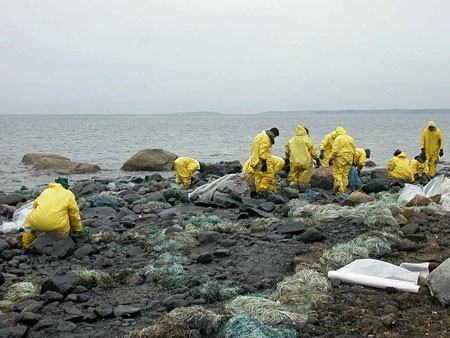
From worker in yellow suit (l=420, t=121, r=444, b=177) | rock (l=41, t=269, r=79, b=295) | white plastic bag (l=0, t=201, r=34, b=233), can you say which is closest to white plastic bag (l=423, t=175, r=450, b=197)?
worker in yellow suit (l=420, t=121, r=444, b=177)

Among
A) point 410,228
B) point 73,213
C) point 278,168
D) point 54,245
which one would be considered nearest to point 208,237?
point 73,213

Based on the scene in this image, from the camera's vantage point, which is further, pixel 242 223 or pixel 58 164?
pixel 58 164

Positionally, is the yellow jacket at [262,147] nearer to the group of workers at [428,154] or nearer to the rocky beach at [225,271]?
the rocky beach at [225,271]

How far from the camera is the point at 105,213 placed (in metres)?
11.4

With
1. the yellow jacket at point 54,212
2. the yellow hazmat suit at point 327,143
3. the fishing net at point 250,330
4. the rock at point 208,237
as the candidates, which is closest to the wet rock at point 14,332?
the fishing net at point 250,330

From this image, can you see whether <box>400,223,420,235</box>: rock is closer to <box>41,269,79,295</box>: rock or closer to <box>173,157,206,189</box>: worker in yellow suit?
<box>41,269,79,295</box>: rock

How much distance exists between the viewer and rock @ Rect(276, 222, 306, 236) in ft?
28.3

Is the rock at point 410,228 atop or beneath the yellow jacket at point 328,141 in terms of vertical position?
beneath

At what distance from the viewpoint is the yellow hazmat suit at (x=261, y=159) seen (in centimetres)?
1254

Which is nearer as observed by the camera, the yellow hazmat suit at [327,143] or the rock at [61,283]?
the rock at [61,283]

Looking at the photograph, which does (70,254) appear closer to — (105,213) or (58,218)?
(58,218)

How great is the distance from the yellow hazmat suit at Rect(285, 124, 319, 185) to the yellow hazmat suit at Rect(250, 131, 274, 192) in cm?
159

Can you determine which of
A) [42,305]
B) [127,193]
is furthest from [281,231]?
[127,193]

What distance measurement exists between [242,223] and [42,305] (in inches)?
182
